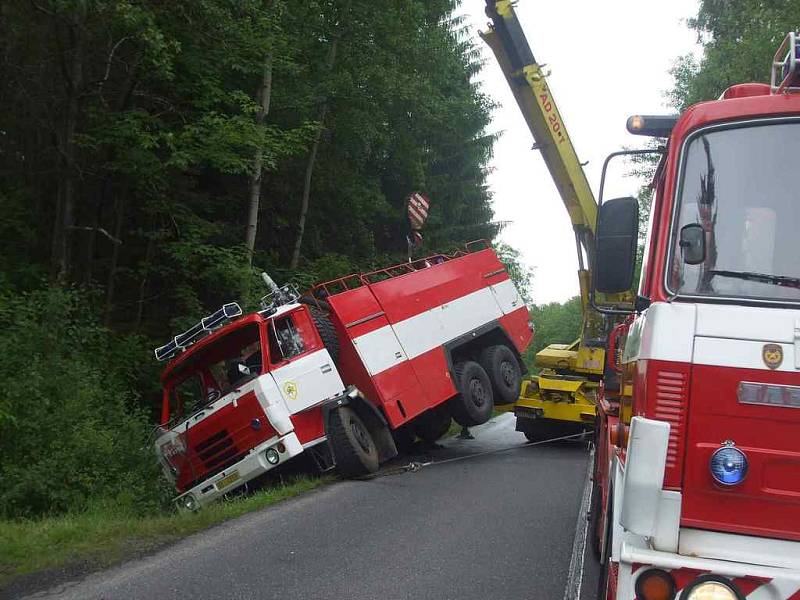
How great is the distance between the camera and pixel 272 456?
977cm

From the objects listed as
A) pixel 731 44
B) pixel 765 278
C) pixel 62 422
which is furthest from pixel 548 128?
pixel 731 44

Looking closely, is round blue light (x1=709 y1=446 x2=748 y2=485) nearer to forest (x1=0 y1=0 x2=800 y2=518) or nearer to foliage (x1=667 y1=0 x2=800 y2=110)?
forest (x1=0 y1=0 x2=800 y2=518)

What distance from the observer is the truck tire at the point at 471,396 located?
1264 centimetres

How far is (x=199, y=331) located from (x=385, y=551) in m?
5.22

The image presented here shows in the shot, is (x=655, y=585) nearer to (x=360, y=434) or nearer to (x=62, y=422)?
(x=360, y=434)

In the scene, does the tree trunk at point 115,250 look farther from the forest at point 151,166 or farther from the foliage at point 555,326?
the foliage at point 555,326

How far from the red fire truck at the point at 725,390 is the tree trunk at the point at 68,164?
11675mm

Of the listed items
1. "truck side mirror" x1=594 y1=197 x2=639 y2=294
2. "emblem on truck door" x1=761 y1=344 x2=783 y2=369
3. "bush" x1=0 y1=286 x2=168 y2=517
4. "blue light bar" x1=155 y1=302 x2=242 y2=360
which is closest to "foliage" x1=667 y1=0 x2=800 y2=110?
"blue light bar" x1=155 y1=302 x2=242 y2=360

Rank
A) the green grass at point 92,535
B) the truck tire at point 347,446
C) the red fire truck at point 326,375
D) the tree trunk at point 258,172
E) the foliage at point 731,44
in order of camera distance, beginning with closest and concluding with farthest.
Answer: the green grass at point 92,535 → the red fire truck at point 326,375 → the truck tire at point 347,446 → the tree trunk at point 258,172 → the foliage at point 731,44

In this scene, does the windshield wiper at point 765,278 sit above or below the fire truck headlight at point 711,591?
above

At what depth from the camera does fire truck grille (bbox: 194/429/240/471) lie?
1000 centimetres

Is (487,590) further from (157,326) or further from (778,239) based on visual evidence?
(157,326)

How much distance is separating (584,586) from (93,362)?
30.5ft

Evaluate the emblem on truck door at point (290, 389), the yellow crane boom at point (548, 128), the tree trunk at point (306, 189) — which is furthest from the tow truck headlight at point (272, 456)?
the tree trunk at point (306, 189)
